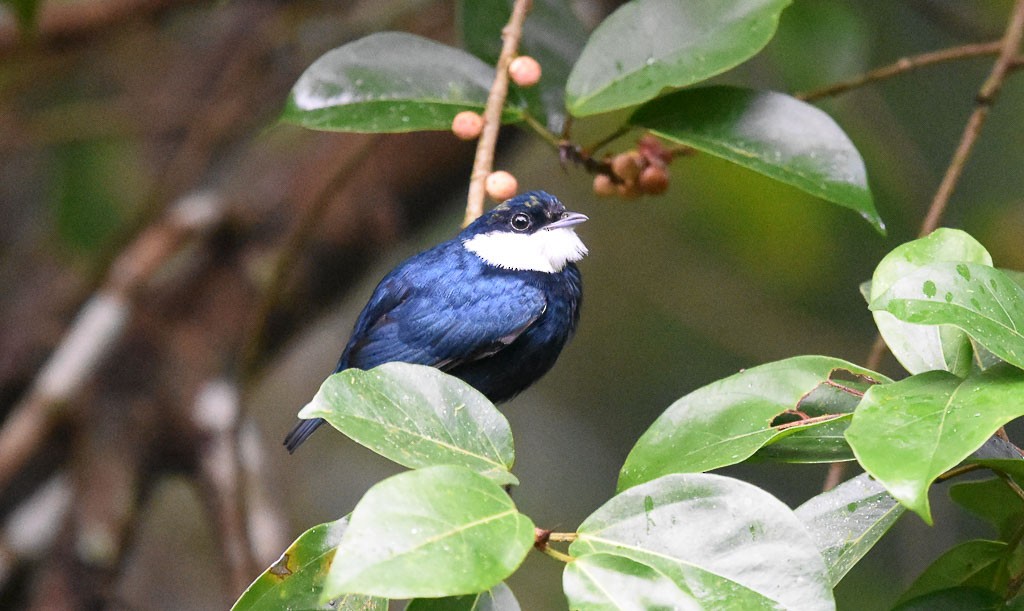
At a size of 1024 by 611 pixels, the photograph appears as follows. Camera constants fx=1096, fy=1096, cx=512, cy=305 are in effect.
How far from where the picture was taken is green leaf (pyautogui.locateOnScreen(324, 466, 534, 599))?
40.4 inches

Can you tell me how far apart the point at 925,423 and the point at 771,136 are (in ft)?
2.88

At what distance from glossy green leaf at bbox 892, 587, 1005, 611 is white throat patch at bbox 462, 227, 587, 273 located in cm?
134

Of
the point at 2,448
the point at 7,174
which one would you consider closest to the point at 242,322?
the point at 2,448

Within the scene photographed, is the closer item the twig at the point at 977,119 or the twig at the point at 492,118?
the twig at the point at 492,118

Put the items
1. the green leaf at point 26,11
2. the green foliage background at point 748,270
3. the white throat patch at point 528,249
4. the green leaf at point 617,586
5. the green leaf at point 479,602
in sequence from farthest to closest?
the green foliage background at point 748,270 → the white throat patch at point 528,249 → the green leaf at point 26,11 → the green leaf at point 479,602 → the green leaf at point 617,586

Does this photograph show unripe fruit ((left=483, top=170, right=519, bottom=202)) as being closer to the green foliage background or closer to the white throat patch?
the white throat patch

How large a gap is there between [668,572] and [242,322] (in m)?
2.75

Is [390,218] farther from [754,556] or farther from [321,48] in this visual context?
[754,556]

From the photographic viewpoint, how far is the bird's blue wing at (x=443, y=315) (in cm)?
244

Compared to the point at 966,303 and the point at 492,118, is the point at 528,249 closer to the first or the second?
the point at 492,118

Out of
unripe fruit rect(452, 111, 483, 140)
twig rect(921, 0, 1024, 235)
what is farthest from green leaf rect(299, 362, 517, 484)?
twig rect(921, 0, 1024, 235)

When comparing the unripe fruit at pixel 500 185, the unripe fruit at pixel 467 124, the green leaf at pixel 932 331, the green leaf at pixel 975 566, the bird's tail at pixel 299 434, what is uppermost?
the unripe fruit at pixel 467 124

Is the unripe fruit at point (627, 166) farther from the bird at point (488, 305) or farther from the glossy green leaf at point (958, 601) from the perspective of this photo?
the glossy green leaf at point (958, 601)

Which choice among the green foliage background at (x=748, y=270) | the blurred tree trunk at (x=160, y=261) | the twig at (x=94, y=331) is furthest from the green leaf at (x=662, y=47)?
the twig at (x=94, y=331)
